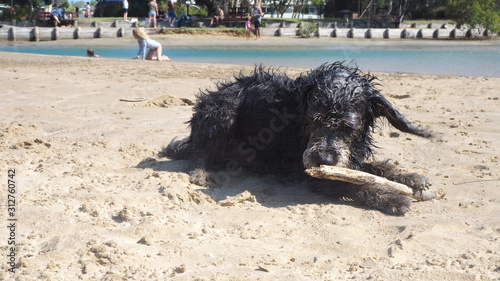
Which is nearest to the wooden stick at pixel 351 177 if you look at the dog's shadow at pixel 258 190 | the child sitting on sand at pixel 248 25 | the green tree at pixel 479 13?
the dog's shadow at pixel 258 190

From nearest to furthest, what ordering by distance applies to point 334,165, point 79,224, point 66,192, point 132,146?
point 79,224, point 334,165, point 66,192, point 132,146

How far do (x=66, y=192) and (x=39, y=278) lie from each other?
163cm

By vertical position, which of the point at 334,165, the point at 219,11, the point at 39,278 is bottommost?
the point at 39,278

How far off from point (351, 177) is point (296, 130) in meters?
0.95

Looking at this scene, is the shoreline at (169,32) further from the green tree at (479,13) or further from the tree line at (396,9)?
the tree line at (396,9)

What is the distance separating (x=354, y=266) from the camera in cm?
374

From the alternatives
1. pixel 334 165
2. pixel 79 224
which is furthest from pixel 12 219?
pixel 334 165

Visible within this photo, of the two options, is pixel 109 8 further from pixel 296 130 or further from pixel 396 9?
pixel 296 130

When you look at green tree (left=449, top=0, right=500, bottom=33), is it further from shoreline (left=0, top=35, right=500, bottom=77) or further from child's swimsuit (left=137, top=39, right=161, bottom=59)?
child's swimsuit (left=137, top=39, right=161, bottom=59)

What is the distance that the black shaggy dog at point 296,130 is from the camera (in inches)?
186

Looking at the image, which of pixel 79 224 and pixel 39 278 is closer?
pixel 39 278

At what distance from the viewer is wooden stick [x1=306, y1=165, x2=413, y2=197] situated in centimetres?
452

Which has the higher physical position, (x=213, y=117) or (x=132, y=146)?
(x=213, y=117)

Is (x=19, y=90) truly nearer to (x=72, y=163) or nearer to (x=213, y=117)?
(x=72, y=163)
